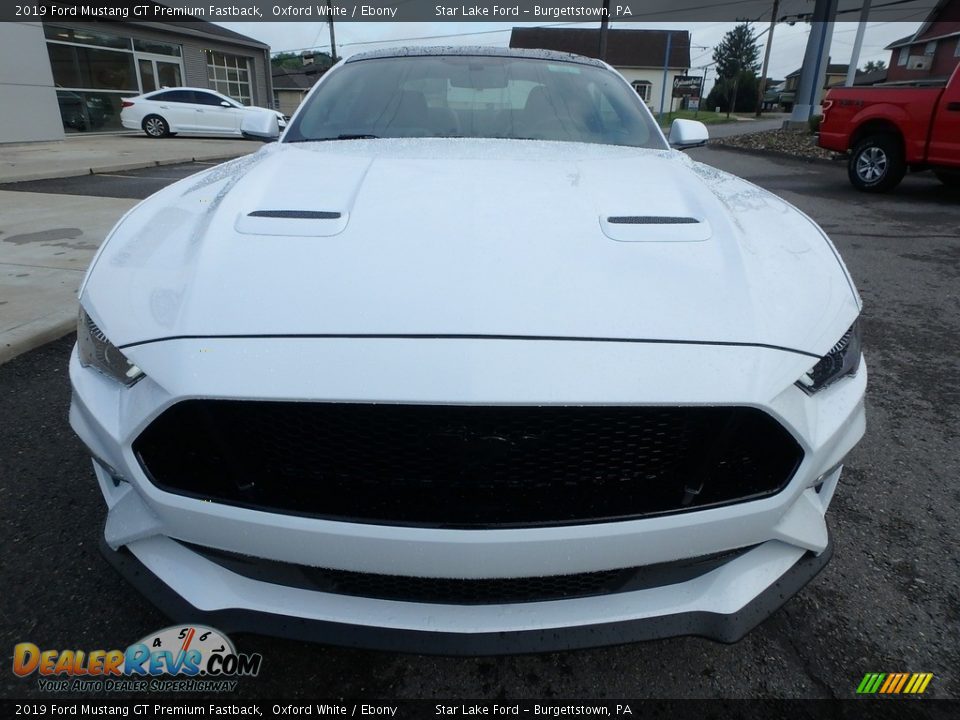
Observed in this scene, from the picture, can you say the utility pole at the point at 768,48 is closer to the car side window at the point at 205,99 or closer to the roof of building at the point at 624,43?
the roof of building at the point at 624,43

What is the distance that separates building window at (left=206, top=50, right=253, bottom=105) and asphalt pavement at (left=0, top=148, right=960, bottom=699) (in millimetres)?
24402

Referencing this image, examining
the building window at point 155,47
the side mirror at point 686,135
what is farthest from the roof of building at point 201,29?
the side mirror at point 686,135

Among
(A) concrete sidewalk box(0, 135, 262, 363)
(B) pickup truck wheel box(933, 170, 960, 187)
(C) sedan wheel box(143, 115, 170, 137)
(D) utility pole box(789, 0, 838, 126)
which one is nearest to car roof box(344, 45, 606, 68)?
(A) concrete sidewalk box(0, 135, 262, 363)

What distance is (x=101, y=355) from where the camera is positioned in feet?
4.52

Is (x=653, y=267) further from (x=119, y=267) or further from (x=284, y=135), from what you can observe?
(x=284, y=135)

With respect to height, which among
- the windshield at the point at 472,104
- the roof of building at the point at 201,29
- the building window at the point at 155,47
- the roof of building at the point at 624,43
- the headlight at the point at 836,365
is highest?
the roof of building at the point at 624,43

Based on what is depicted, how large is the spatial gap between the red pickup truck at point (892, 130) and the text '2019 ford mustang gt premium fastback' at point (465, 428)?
8025 millimetres

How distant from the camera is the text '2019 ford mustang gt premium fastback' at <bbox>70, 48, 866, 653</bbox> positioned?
3.75 ft

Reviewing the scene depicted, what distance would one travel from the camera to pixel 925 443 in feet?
8.25

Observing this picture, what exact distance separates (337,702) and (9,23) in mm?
17836

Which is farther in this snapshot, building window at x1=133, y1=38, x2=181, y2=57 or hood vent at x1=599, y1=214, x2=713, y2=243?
building window at x1=133, y1=38, x2=181, y2=57

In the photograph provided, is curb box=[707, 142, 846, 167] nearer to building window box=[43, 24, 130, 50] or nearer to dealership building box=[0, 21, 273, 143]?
dealership building box=[0, 21, 273, 143]

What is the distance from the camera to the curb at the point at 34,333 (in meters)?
3.09

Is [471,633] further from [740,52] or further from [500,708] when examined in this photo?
[740,52]
